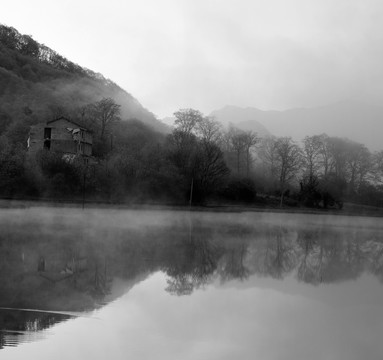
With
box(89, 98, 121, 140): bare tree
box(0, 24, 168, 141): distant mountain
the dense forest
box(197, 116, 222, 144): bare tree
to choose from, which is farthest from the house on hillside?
box(197, 116, 222, 144): bare tree

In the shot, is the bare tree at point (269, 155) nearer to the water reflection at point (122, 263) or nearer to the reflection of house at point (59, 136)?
the reflection of house at point (59, 136)

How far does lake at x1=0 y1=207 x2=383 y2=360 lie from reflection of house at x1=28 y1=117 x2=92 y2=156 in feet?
159

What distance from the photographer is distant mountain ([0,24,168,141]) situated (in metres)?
82.2

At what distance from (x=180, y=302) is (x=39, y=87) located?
342 ft

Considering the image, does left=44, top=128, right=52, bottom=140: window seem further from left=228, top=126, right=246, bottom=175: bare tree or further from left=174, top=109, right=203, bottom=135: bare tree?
left=228, top=126, right=246, bottom=175: bare tree

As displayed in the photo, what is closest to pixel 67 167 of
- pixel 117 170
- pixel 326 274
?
pixel 117 170

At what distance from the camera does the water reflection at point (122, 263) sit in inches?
398

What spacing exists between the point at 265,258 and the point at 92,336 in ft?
38.4

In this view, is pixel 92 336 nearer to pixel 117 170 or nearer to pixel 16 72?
pixel 117 170

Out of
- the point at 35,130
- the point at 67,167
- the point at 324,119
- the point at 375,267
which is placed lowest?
the point at 375,267

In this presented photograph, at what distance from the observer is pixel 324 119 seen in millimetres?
153875

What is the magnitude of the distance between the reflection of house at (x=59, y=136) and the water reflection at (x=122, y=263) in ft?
139

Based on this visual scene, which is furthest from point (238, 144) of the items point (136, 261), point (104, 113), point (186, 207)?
point (136, 261)

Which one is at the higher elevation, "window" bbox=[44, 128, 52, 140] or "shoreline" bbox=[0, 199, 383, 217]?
"window" bbox=[44, 128, 52, 140]
